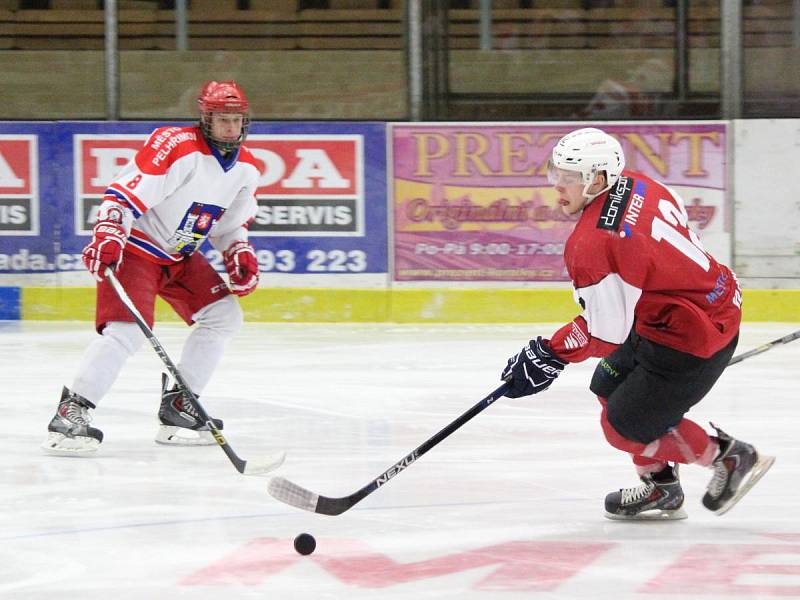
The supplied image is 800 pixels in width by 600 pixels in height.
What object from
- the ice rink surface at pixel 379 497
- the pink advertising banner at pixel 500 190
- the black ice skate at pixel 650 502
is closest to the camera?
the ice rink surface at pixel 379 497

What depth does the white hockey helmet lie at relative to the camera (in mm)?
3137

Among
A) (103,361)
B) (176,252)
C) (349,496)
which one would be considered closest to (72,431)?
(103,361)

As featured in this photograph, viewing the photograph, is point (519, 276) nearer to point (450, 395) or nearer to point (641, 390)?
point (450, 395)

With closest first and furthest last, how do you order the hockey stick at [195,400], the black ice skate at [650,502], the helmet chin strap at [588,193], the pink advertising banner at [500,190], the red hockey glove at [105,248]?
the helmet chin strap at [588,193] → the black ice skate at [650,502] → the hockey stick at [195,400] → the red hockey glove at [105,248] → the pink advertising banner at [500,190]

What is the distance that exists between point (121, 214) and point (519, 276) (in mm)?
3211

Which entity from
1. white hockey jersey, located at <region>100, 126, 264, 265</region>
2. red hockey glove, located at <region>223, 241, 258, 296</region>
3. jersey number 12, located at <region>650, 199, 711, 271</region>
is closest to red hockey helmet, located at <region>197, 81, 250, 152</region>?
white hockey jersey, located at <region>100, 126, 264, 265</region>

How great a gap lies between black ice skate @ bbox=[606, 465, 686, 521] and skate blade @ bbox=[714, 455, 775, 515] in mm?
117

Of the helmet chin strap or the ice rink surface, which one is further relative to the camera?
the helmet chin strap

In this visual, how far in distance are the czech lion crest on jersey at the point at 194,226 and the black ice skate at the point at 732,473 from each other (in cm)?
182

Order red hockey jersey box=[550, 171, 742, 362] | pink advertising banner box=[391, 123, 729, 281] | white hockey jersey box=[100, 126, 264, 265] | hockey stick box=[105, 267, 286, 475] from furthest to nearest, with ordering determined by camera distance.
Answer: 1. pink advertising banner box=[391, 123, 729, 281]
2. white hockey jersey box=[100, 126, 264, 265]
3. hockey stick box=[105, 267, 286, 475]
4. red hockey jersey box=[550, 171, 742, 362]

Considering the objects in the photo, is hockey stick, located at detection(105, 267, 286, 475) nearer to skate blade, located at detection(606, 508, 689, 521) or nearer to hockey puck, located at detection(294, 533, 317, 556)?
hockey puck, located at detection(294, 533, 317, 556)

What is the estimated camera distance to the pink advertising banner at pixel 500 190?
23.2 ft

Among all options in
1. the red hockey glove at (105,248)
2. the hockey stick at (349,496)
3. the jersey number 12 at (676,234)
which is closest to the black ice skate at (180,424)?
the red hockey glove at (105,248)

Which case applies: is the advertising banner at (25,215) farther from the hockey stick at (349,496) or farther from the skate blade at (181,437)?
the hockey stick at (349,496)
